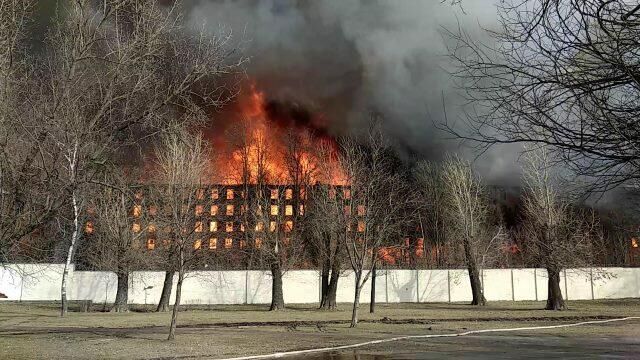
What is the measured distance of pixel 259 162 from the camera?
45000 mm

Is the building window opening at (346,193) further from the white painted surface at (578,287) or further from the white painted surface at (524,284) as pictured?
the white painted surface at (578,287)

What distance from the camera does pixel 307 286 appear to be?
4800 cm

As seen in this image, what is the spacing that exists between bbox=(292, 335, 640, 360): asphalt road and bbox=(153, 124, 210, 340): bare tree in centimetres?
636

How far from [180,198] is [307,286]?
1082 inches

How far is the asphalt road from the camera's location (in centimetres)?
1475

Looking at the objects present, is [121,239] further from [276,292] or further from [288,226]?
[288,226]

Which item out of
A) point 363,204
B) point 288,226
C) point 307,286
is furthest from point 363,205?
point 307,286

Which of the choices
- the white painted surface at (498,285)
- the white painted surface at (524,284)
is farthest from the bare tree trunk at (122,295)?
the white painted surface at (524,284)

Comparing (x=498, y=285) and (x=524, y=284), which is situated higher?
(x=524, y=284)

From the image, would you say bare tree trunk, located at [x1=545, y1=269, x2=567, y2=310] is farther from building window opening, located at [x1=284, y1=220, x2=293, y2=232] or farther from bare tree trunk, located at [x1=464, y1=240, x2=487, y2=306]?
building window opening, located at [x1=284, y1=220, x2=293, y2=232]

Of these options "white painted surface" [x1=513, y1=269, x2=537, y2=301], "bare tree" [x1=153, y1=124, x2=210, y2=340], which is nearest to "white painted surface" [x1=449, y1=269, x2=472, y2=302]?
"white painted surface" [x1=513, y1=269, x2=537, y2=301]

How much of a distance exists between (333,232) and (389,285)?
15.8m

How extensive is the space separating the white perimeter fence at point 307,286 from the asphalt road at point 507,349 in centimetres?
2643

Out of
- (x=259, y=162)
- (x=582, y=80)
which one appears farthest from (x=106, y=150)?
(x=259, y=162)
